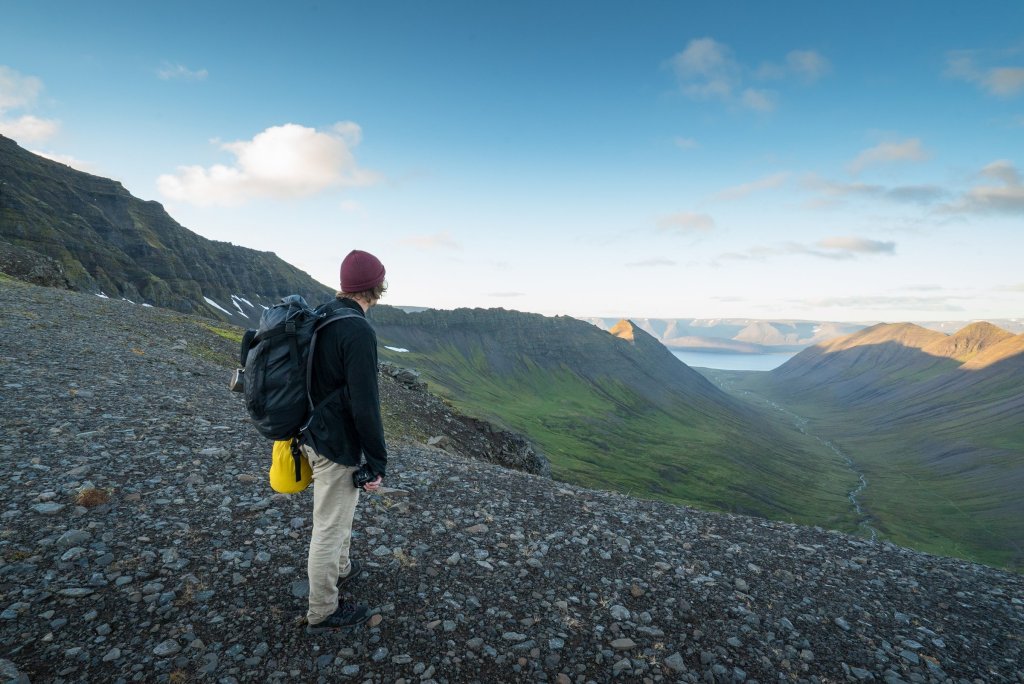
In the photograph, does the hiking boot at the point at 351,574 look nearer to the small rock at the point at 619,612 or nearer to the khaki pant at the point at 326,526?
the khaki pant at the point at 326,526

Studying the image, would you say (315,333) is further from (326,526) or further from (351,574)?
(351,574)

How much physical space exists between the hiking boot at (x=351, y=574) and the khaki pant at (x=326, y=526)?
1137 millimetres

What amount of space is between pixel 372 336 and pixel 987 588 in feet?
49.6

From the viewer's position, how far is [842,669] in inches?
277

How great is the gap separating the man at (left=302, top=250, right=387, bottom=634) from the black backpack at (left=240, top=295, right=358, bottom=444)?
0.14m

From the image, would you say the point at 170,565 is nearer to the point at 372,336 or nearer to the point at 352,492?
the point at 352,492

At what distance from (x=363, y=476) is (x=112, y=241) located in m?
184

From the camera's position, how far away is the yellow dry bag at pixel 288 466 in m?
6.20

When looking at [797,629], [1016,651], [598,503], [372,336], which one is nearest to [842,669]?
[797,629]

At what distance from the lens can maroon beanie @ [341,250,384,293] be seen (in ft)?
21.0

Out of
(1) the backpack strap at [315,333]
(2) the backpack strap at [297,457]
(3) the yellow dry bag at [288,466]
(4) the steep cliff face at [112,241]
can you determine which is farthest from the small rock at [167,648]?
(4) the steep cliff face at [112,241]

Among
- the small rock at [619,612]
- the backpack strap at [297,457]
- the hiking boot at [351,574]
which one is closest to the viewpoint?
the backpack strap at [297,457]

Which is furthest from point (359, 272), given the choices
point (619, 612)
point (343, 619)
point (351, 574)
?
point (619, 612)

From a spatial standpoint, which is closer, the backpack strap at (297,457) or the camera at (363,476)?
the backpack strap at (297,457)
